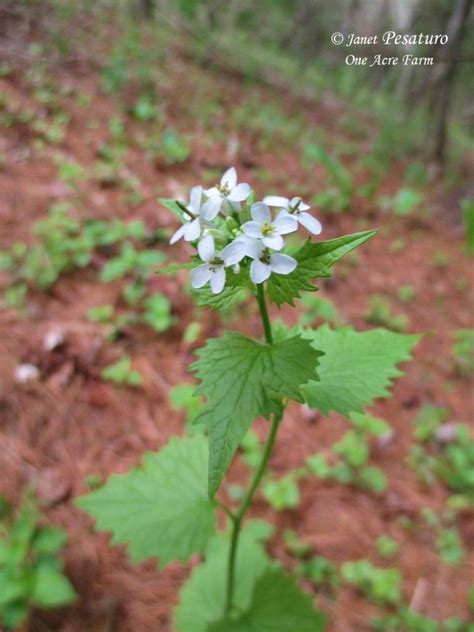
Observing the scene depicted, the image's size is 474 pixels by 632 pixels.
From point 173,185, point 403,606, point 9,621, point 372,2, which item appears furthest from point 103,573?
point 372,2

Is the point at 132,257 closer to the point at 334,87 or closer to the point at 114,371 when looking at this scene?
the point at 114,371

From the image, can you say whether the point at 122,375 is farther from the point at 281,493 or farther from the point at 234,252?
the point at 234,252

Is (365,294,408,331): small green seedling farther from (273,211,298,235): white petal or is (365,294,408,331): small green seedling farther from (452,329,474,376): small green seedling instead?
(273,211,298,235): white petal

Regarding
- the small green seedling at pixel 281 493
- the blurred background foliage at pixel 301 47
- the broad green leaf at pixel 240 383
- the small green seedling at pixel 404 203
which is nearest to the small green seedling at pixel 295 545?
the small green seedling at pixel 281 493

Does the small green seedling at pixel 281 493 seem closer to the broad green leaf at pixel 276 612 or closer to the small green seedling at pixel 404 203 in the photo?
the broad green leaf at pixel 276 612

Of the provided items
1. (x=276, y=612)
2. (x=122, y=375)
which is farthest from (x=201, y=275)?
(x=122, y=375)

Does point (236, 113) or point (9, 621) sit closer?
point (9, 621)

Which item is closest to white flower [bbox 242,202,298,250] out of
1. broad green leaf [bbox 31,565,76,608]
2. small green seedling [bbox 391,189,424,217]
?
broad green leaf [bbox 31,565,76,608]
